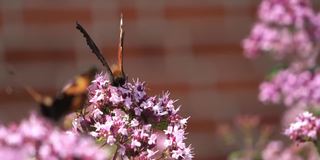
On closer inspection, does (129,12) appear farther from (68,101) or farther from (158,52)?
(68,101)

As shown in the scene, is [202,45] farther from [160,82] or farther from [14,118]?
[14,118]

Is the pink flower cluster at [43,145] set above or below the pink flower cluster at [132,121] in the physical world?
below

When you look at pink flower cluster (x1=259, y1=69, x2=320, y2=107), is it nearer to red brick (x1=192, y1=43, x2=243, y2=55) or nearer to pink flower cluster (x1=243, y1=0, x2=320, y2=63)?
pink flower cluster (x1=243, y1=0, x2=320, y2=63)

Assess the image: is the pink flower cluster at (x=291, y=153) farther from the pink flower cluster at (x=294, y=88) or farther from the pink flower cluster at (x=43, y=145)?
the pink flower cluster at (x=43, y=145)

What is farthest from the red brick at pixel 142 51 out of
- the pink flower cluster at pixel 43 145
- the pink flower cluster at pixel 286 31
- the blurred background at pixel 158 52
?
the pink flower cluster at pixel 43 145

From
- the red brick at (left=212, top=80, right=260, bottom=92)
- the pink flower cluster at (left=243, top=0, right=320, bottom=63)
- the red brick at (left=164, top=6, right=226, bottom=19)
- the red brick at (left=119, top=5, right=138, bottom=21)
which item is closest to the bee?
the pink flower cluster at (left=243, top=0, right=320, bottom=63)

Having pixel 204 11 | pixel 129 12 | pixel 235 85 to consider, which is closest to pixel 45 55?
pixel 129 12
